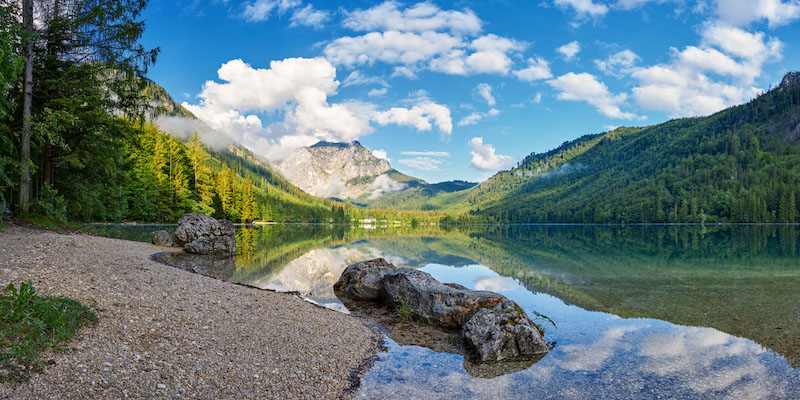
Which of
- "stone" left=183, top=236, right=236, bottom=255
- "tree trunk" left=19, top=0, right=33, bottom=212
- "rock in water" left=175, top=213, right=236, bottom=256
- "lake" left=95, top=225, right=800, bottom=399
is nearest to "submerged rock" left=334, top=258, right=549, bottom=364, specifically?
"lake" left=95, top=225, right=800, bottom=399

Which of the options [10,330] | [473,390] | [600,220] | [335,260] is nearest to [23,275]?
Result: [10,330]

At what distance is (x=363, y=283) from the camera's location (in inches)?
738

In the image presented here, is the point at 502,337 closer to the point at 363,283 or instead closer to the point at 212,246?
the point at 363,283

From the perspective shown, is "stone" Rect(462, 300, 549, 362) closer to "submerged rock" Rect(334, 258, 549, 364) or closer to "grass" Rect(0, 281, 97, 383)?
"submerged rock" Rect(334, 258, 549, 364)

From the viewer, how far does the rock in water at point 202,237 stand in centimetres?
3219

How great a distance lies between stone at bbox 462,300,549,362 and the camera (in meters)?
10.9

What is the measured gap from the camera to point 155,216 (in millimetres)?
69062

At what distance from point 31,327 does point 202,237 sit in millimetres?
28725

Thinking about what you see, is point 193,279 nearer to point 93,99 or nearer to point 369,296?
point 369,296

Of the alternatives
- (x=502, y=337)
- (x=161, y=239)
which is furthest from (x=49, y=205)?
(x=502, y=337)

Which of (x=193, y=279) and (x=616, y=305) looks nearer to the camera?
(x=193, y=279)

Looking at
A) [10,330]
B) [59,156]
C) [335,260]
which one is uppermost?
[59,156]

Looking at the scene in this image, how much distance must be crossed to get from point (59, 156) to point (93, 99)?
5712 millimetres

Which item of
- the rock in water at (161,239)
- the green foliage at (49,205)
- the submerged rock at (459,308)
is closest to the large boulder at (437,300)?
the submerged rock at (459,308)
